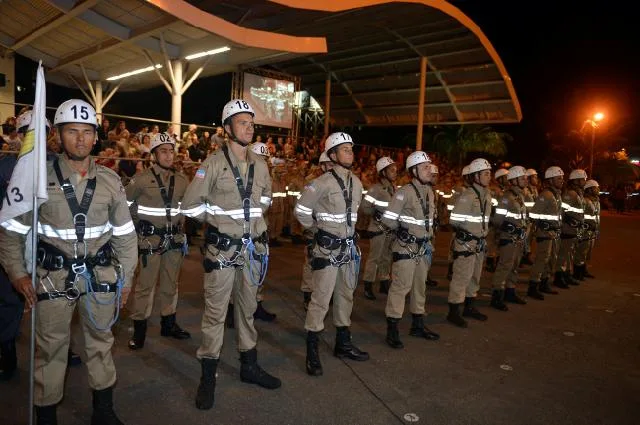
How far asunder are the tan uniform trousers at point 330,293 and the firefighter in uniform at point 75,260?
6.58 ft

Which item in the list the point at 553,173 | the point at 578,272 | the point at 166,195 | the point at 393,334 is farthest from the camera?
the point at 578,272

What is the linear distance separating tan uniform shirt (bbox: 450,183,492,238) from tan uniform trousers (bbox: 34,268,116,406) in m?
5.15

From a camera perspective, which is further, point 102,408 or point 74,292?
point 102,408

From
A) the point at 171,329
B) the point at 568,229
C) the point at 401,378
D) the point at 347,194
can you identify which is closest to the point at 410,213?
the point at 347,194

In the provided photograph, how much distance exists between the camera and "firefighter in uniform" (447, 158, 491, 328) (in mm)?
6895

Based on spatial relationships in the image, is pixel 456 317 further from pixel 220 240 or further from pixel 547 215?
pixel 220 240

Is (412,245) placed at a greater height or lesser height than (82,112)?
lesser

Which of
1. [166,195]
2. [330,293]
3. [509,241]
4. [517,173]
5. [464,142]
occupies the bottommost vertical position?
[330,293]

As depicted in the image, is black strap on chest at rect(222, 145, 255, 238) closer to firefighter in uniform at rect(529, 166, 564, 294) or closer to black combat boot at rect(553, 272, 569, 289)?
firefighter in uniform at rect(529, 166, 564, 294)

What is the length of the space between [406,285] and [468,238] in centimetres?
154

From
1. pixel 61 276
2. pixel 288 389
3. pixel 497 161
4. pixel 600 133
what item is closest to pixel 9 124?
pixel 61 276

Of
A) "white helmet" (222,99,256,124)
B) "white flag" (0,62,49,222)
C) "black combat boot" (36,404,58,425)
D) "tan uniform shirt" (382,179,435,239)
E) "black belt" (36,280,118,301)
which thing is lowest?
"black combat boot" (36,404,58,425)

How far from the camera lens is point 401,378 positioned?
4887mm

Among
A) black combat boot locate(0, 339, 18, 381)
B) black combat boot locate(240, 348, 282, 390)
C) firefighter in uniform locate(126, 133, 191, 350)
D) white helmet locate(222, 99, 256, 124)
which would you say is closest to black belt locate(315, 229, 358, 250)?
black combat boot locate(240, 348, 282, 390)
